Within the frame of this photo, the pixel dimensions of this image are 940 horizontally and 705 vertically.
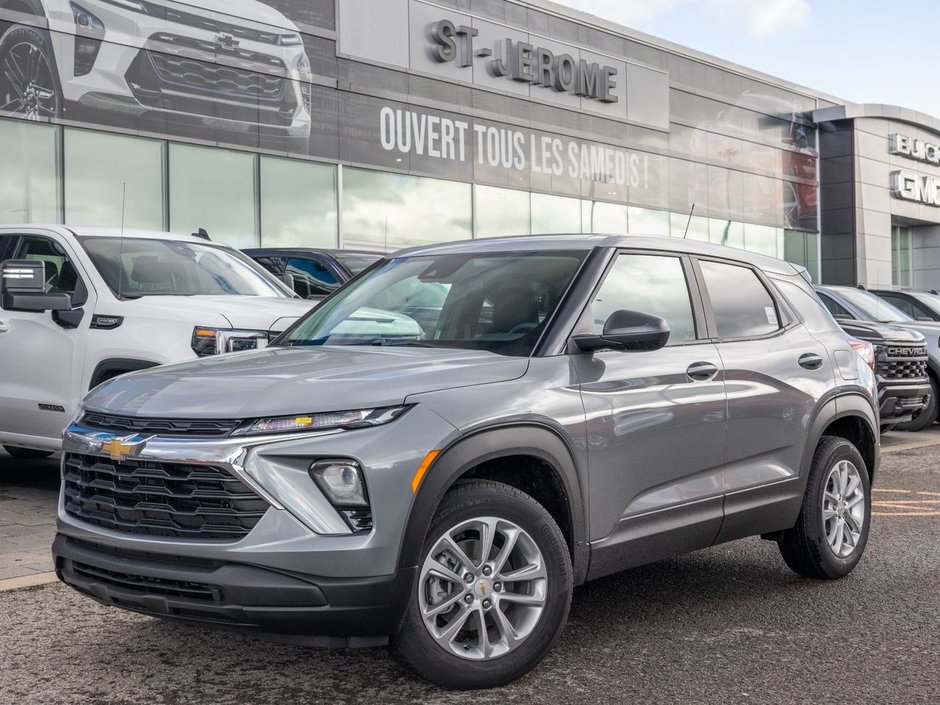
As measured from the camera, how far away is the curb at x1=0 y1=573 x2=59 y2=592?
18.9ft

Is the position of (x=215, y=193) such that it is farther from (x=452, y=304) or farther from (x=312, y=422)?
(x=312, y=422)

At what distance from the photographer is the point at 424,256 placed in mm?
5594

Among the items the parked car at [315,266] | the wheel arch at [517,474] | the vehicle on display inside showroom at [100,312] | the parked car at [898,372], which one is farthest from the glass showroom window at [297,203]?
the wheel arch at [517,474]

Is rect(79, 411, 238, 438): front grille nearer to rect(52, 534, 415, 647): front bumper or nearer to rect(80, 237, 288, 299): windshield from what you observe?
rect(52, 534, 415, 647): front bumper

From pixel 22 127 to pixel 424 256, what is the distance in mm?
17135

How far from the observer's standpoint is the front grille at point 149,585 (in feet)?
12.6

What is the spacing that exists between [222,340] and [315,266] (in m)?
4.60

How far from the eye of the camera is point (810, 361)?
231 inches

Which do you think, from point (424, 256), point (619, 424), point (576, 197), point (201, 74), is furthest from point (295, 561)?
point (576, 197)

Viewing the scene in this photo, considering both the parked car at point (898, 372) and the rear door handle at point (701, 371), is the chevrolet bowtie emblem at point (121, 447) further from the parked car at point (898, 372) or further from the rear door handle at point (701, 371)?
the parked car at point (898, 372)

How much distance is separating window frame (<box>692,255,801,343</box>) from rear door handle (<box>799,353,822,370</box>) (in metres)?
0.16

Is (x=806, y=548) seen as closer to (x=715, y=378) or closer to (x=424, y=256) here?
(x=715, y=378)

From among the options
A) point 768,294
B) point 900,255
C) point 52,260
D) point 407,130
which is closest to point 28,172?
point 407,130

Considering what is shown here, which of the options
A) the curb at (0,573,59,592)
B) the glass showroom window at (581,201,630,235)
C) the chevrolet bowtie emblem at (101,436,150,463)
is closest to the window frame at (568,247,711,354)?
the chevrolet bowtie emblem at (101,436,150,463)
